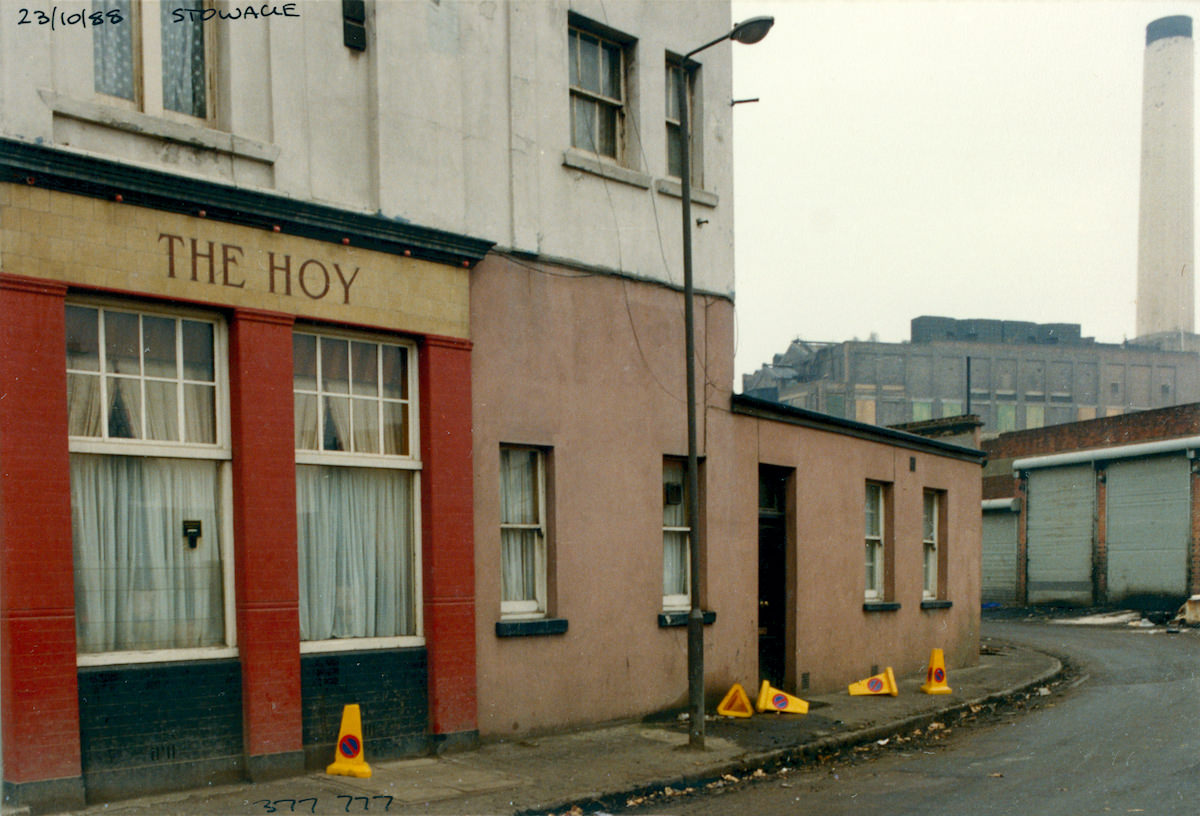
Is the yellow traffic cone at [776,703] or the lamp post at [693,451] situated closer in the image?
the lamp post at [693,451]

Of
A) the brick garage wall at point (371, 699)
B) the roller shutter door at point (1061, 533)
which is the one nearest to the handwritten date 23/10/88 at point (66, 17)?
the brick garage wall at point (371, 699)

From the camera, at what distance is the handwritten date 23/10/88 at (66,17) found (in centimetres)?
823

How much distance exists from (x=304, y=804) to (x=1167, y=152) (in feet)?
218

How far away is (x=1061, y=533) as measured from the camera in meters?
37.0

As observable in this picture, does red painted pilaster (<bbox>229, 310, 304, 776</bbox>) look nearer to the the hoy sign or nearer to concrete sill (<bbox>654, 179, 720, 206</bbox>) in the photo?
the the hoy sign

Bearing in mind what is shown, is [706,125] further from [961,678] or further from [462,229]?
[961,678]

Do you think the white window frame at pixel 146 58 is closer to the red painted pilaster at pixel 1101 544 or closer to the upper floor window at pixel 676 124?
the upper floor window at pixel 676 124

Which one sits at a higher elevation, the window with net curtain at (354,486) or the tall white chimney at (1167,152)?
the tall white chimney at (1167,152)

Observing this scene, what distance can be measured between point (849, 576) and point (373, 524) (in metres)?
8.73

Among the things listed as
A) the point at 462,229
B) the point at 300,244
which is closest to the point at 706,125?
the point at 462,229

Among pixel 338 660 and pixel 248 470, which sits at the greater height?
pixel 248 470

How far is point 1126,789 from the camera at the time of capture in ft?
29.8

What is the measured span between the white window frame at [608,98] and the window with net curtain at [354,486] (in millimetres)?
3863

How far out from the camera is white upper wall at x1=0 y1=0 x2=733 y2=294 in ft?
28.6
